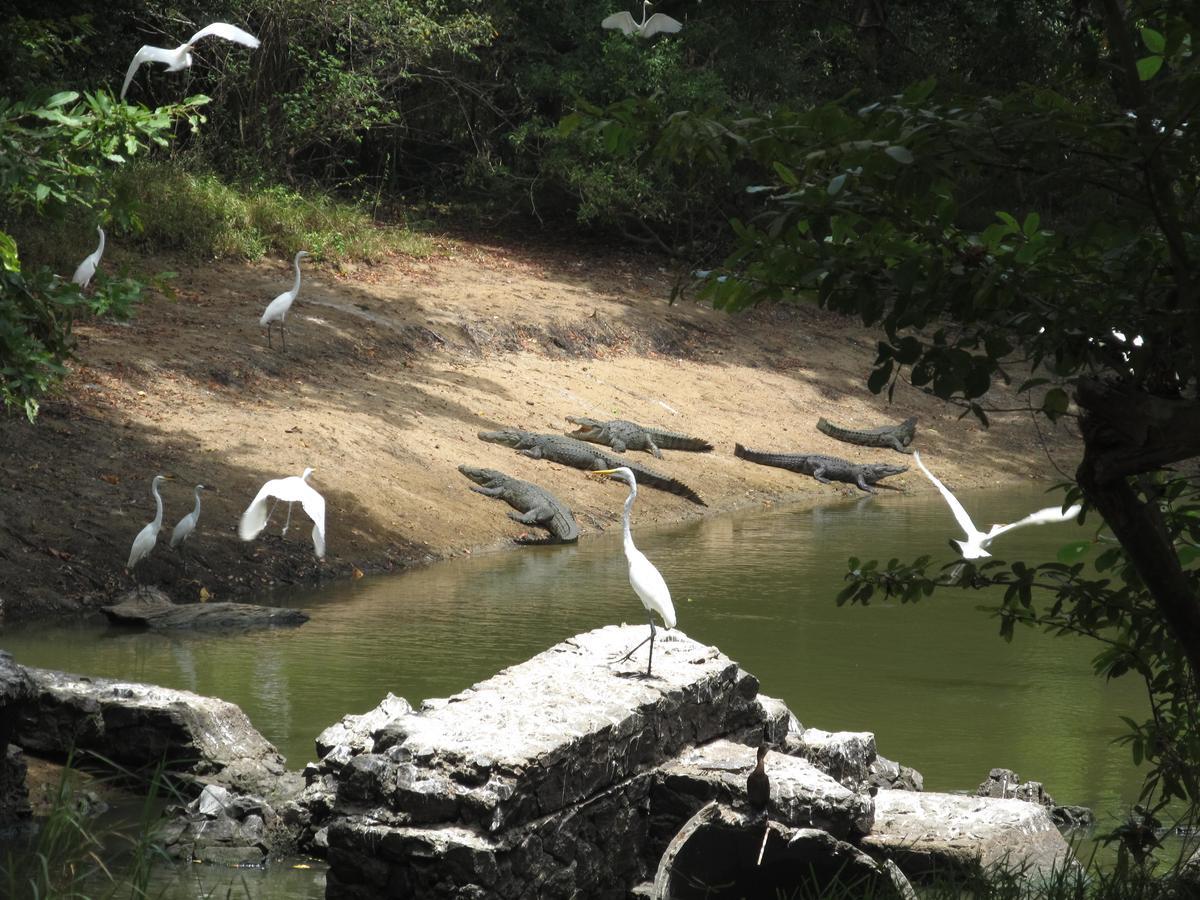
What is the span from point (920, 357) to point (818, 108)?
0.62 m

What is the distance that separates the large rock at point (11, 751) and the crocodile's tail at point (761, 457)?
12799 mm

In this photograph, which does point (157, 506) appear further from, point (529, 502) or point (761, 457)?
point (761, 457)

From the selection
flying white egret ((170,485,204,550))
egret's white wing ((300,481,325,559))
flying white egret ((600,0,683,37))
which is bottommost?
flying white egret ((170,485,204,550))

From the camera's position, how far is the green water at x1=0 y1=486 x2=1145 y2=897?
8.13 metres

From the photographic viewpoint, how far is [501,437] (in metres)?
16.1

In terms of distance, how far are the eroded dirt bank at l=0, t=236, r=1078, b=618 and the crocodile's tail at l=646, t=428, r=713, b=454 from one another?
0.59 ft

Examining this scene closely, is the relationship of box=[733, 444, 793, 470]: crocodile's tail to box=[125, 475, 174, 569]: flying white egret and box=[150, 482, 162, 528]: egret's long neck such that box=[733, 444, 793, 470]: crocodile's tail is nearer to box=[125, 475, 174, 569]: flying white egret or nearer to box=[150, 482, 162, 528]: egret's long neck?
box=[150, 482, 162, 528]: egret's long neck

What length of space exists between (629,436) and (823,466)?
2.72 m

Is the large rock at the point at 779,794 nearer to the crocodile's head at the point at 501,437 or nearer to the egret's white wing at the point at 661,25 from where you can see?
the egret's white wing at the point at 661,25

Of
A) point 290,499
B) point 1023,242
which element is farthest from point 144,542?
point 1023,242

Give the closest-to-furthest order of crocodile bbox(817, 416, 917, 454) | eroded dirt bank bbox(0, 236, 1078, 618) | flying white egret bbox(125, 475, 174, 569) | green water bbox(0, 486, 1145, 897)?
green water bbox(0, 486, 1145, 897) → flying white egret bbox(125, 475, 174, 569) → eroded dirt bank bbox(0, 236, 1078, 618) → crocodile bbox(817, 416, 917, 454)

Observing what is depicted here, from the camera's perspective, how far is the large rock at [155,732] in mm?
6676

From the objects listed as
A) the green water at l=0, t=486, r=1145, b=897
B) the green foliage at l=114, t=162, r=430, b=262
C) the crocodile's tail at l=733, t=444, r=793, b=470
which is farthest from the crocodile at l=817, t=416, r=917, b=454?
the green foliage at l=114, t=162, r=430, b=262

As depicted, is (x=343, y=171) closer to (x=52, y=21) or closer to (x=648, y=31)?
(x=52, y=21)
